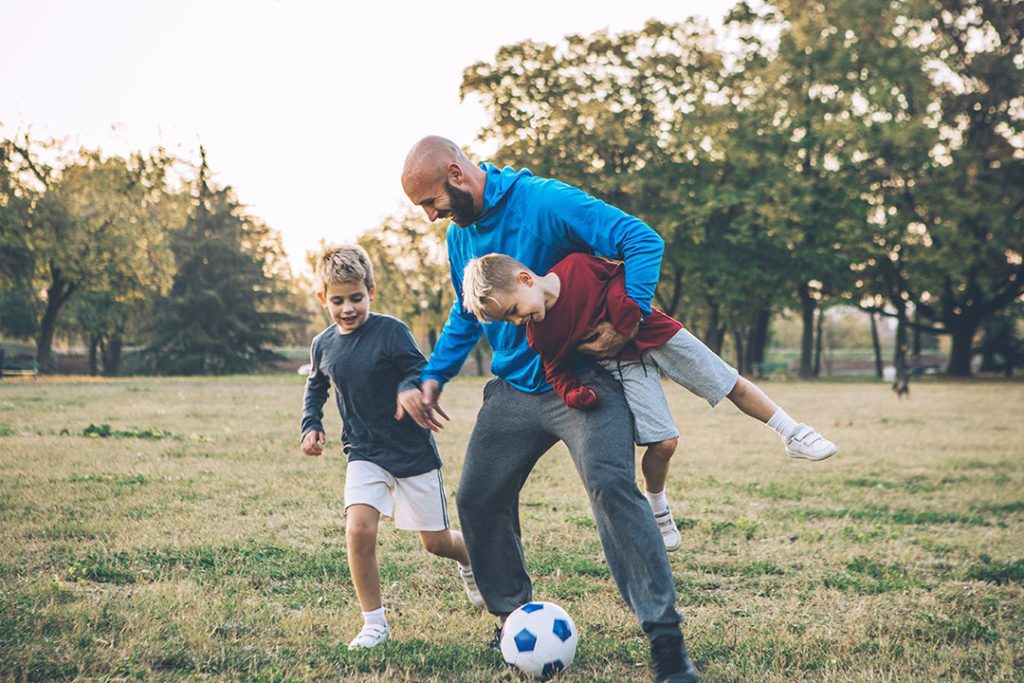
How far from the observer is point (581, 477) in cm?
381

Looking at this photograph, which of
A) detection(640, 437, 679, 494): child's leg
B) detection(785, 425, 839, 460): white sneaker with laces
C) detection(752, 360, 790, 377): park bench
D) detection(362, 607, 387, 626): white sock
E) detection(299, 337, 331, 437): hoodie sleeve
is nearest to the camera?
detection(785, 425, 839, 460): white sneaker with laces

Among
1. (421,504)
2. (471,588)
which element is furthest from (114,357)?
(421,504)

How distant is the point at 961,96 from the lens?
38656mm

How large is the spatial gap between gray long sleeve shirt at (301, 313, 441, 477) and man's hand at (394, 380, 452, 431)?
0.16 meters

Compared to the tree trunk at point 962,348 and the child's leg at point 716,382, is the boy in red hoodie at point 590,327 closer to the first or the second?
the child's leg at point 716,382

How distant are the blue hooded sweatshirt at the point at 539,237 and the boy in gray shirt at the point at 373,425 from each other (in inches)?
22.9

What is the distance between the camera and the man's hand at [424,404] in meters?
4.17

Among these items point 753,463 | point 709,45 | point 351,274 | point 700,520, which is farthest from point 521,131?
point 351,274

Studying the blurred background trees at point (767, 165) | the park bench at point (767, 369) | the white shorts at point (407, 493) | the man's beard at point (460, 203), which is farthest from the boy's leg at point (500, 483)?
the park bench at point (767, 369)

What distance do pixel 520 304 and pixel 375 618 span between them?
69.5 inches

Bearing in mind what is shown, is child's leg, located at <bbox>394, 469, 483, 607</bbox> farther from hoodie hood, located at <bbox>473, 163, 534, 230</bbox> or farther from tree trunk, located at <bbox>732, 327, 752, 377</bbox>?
tree trunk, located at <bbox>732, 327, 752, 377</bbox>

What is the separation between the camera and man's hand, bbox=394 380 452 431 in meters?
4.17

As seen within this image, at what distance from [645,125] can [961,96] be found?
14.5 metres

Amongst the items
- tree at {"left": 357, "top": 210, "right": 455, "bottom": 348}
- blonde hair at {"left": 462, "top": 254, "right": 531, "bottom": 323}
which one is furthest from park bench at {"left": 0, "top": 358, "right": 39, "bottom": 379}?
blonde hair at {"left": 462, "top": 254, "right": 531, "bottom": 323}
